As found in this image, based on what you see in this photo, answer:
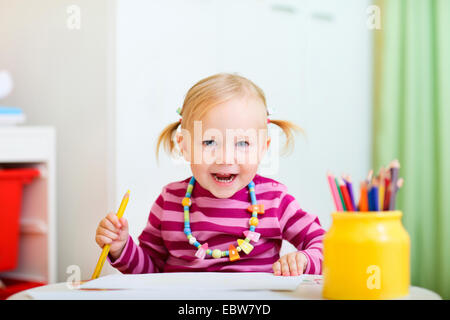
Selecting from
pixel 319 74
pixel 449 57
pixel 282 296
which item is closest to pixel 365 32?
pixel 319 74

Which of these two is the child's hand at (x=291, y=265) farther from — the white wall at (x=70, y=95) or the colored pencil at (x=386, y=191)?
the white wall at (x=70, y=95)

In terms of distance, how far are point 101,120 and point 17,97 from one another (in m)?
0.52

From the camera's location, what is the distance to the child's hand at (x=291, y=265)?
25.7 inches

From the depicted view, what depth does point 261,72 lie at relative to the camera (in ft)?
6.59

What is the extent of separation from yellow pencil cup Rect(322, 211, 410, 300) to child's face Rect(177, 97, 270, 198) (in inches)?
11.9

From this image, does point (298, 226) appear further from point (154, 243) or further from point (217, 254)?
point (154, 243)

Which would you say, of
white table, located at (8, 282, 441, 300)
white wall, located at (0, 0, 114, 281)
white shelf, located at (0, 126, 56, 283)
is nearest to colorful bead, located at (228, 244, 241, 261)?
white table, located at (8, 282, 441, 300)

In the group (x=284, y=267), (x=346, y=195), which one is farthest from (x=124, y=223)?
(x=346, y=195)

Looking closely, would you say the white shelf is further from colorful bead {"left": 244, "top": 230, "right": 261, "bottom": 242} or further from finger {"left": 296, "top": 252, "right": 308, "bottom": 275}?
finger {"left": 296, "top": 252, "right": 308, "bottom": 275}

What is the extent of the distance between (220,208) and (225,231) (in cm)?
4

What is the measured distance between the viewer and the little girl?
778mm

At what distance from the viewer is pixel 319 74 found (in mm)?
2178
